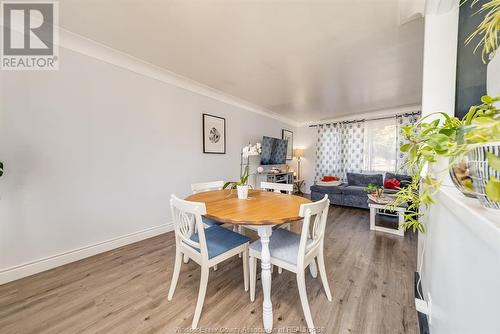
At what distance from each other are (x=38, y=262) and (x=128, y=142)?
57.4 inches

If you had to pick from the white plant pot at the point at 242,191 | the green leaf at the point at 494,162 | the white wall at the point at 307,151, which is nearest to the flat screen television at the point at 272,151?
the white wall at the point at 307,151

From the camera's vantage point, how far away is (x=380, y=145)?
504 cm

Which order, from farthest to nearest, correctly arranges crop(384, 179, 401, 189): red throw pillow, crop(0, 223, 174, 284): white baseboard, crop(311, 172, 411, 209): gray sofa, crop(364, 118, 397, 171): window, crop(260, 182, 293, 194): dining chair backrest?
crop(364, 118, 397, 171): window → crop(311, 172, 411, 209): gray sofa → crop(384, 179, 401, 189): red throw pillow → crop(260, 182, 293, 194): dining chair backrest → crop(0, 223, 174, 284): white baseboard

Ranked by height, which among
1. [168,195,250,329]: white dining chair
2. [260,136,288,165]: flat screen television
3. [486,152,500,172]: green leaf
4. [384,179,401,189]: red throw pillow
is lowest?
[168,195,250,329]: white dining chair

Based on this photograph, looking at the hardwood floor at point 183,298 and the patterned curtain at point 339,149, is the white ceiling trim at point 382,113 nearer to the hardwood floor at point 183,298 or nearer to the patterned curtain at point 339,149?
the patterned curtain at point 339,149

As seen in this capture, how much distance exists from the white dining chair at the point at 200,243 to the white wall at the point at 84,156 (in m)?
1.39

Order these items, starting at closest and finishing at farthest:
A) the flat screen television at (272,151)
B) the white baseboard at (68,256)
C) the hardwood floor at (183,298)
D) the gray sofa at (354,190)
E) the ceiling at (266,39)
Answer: the hardwood floor at (183,298) → the ceiling at (266,39) → the white baseboard at (68,256) → the gray sofa at (354,190) → the flat screen television at (272,151)

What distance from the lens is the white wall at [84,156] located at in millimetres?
1771

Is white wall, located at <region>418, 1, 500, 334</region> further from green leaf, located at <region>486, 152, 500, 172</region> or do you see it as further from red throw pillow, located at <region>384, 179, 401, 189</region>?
red throw pillow, located at <region>384, 179, 401, 189</region>

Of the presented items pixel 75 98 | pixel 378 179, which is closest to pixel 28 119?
pixel 75 98

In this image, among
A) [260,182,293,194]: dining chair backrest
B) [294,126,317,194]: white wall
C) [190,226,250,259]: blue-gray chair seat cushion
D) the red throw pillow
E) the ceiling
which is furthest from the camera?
[294,126,317,194]: white wall

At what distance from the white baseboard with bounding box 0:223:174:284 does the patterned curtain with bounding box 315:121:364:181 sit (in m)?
Answer: 4.69

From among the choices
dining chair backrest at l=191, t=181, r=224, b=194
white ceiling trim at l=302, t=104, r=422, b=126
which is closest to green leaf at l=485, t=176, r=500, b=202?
dining chair backrest at l=191, t=181, r=224, b=194

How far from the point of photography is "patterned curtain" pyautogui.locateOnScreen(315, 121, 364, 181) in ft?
17.0
